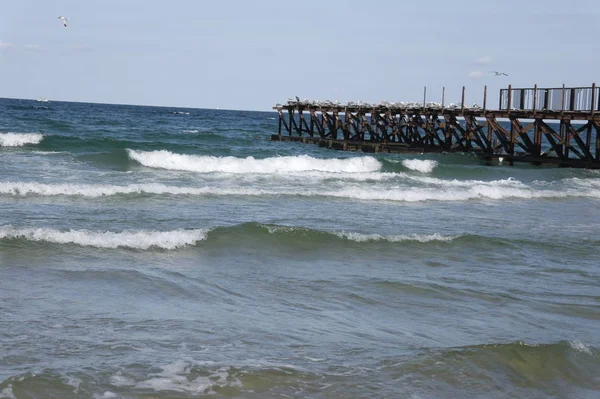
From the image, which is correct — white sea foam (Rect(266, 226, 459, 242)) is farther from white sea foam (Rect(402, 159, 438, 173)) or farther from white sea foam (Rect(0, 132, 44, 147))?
white sea foam (Rect(0, 132, 44, 147))

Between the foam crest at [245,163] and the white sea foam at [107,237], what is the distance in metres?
14.5

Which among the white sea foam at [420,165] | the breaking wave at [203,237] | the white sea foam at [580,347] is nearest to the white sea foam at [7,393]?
the white sea foam at [580,347]

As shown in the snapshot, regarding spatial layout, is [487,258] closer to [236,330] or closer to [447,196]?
[236,330]

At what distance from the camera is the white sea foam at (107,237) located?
1128cm

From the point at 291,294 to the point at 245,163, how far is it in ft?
64.9

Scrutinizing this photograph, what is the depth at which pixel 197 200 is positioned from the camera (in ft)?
57.1

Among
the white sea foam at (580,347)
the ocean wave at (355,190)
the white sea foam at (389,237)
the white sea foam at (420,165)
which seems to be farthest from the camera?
the white sea foam at (420,165)

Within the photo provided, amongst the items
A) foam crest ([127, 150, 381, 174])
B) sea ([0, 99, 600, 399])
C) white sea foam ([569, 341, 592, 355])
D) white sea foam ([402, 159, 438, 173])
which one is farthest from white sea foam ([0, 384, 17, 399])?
white sea foam ([402, 159, 438, 173])

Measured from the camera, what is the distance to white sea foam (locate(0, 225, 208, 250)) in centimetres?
1128

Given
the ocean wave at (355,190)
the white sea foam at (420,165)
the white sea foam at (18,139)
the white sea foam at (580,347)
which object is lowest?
the white sea foam at (580,347)

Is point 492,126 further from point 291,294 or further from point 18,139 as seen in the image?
point 291,294

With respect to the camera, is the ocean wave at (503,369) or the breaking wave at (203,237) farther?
the breaking wave at (203,237)

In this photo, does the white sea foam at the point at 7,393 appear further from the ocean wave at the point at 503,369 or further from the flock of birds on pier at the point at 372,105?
the flock of birds on pier at the point at 372,105

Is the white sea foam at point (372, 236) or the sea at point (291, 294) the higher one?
the white sea foam at point (372, 236)
